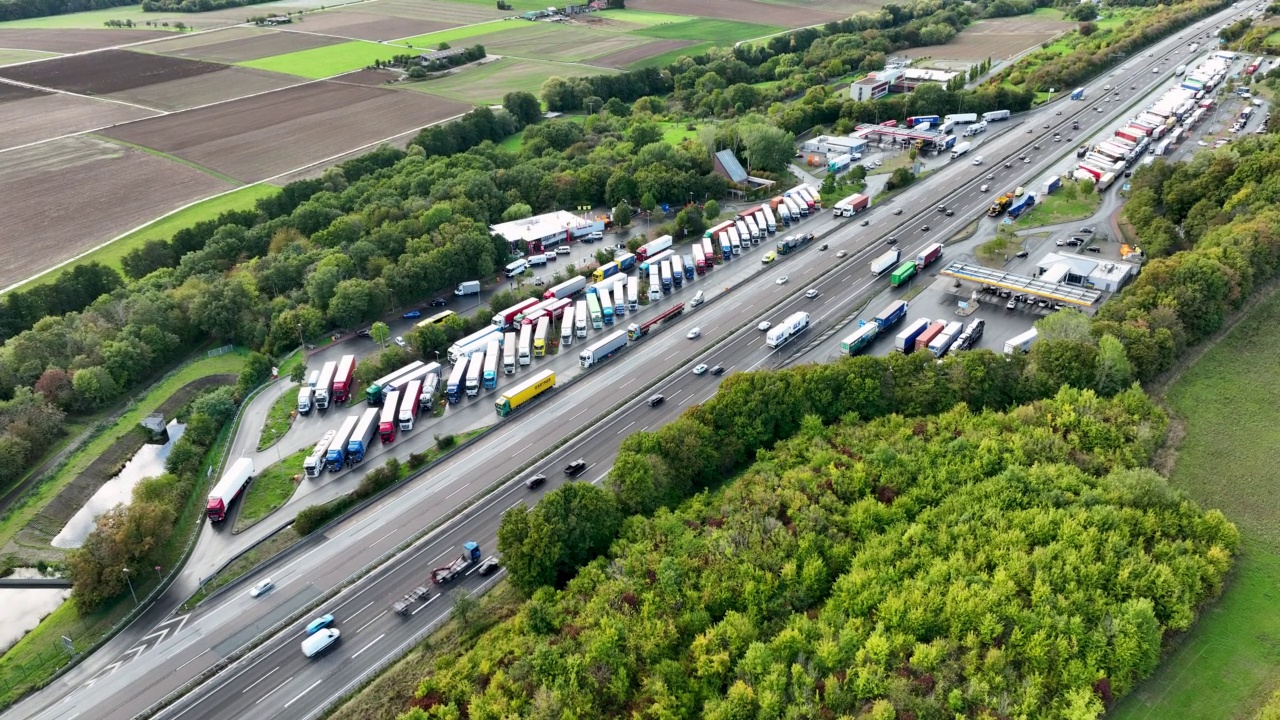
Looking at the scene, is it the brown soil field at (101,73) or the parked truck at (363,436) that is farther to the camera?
the brown soil field at (101,73)

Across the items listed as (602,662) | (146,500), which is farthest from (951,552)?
(146,500)

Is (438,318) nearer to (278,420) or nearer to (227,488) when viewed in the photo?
(278,420)

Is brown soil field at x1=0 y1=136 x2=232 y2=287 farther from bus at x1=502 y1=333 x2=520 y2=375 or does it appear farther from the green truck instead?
the green truck

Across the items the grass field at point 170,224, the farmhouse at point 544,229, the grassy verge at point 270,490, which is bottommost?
the grassy verge at point 270,490

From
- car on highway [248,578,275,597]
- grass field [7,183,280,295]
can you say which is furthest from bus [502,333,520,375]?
grass field [7,183,280,295]

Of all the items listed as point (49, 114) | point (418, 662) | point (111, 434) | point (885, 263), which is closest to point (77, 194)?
point (49, 114)

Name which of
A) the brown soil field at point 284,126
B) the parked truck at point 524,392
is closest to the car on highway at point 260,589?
the parked truck at point 524,392

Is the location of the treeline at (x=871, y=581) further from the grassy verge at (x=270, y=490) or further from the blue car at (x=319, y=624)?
the grassy verge at (x=270, y=490)
